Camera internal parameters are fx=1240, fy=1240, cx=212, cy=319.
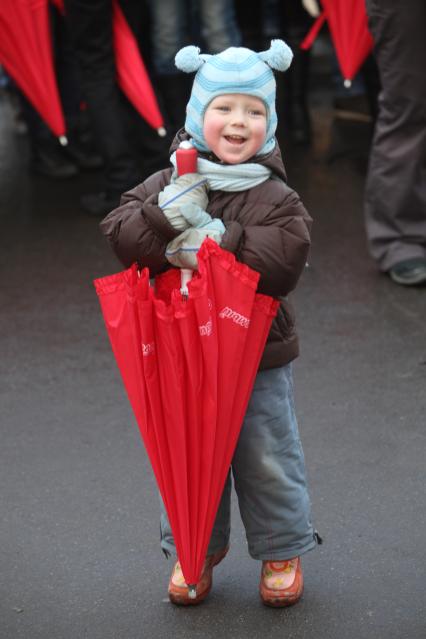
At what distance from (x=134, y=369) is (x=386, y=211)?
2.78m

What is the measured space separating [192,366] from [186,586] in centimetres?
71

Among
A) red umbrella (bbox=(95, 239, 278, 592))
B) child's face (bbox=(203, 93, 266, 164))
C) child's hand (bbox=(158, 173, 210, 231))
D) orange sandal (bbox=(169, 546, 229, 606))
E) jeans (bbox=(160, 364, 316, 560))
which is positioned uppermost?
child's face (bbox=(203, 93, 266, 164))

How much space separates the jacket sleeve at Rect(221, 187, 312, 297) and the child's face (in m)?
0.15

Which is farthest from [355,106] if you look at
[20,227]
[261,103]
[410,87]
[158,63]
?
[261,103]

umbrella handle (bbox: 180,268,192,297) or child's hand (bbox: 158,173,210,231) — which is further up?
child's hand (bbox: 158,173,210,231)

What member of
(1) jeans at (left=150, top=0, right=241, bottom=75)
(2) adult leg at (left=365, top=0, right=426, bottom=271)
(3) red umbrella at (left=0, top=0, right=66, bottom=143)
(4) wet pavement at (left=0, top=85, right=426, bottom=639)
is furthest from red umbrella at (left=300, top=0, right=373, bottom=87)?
(3) red umbrella at (left=0, top=0, right=66, bottom=143)

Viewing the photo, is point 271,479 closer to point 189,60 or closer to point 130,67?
point 189,60

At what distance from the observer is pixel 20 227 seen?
260 inches

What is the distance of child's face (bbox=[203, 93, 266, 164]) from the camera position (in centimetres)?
291

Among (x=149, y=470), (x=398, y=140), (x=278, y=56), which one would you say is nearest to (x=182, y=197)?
(x=278, y=56)

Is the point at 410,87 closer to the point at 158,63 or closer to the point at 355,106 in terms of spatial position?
the point at 158,63

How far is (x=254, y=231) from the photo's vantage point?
2.87 metres

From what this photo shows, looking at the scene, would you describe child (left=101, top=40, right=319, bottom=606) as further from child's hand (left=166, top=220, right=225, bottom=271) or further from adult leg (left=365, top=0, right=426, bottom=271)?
adult leg (left=365, top=0, right=426, bottom=271)

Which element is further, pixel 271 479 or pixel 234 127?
pixel 271 479
